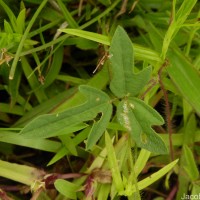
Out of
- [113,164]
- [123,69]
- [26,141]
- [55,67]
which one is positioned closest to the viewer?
[123,69]

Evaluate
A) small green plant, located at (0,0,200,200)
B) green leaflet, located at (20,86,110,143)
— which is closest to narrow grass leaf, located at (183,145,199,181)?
small green plant, located at (0,0,200,200)

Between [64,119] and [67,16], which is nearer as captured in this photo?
[64,119]

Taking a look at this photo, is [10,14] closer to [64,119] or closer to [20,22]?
[20,22]

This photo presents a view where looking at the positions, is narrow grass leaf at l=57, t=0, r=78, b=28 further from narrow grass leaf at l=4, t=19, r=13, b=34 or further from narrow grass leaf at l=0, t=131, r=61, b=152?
narrow grass leaf at l=0, t=131, r=61, b=152

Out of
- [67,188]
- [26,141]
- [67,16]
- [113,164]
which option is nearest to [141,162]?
[113,164]

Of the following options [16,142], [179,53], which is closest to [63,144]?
[16,142]

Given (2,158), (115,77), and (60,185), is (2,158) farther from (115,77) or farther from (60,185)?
(115,77)

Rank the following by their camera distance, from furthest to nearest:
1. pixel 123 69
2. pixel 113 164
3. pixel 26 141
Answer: pixel 26 141 < pixel 113 164 < pixel 123 69
